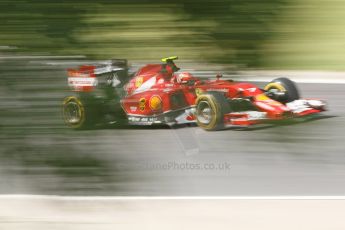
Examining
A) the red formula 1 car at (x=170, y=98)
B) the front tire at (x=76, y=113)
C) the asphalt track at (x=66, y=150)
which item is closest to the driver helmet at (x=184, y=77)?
the red formula 1 car at (x=170, y=98)

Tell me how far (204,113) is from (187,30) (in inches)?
15.2

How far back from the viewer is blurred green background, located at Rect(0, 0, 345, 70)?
1.87 metres

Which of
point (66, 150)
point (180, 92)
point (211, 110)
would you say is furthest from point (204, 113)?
point (66, 150)

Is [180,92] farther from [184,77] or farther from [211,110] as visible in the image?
[211,110]

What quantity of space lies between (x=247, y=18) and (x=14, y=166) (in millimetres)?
813

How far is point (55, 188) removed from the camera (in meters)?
2.22

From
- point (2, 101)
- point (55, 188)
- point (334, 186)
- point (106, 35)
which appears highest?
point (106, 35)

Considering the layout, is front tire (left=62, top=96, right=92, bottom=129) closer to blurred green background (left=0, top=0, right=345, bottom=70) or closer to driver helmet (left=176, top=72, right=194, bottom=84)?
blurred green background (left=0, top=0, right=345, bottom=70)

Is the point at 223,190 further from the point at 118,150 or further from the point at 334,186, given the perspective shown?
the point at 118,150

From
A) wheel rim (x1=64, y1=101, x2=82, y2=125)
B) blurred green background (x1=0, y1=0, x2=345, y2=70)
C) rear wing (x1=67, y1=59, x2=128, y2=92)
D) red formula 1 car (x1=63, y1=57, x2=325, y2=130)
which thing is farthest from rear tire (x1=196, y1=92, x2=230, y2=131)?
wheel rim (x1=64, y1=101, x2=82, y2=125)

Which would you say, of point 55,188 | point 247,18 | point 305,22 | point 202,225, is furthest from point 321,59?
point 202,225

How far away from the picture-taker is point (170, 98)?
233cm

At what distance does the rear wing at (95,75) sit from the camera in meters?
2.06

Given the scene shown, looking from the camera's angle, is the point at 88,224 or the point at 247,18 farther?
the point at 88,224
